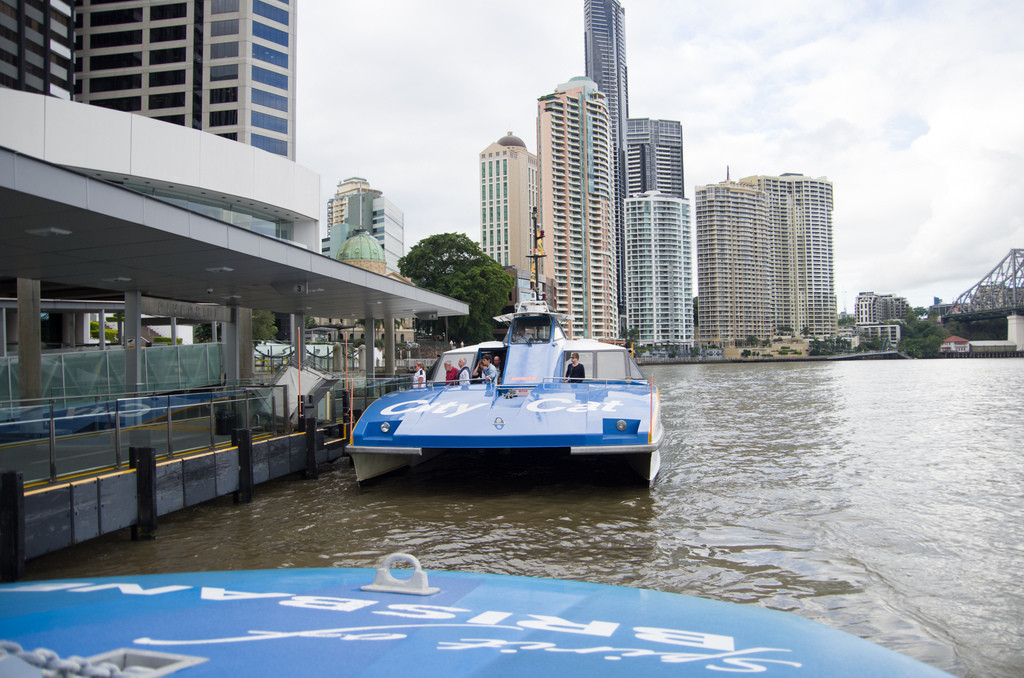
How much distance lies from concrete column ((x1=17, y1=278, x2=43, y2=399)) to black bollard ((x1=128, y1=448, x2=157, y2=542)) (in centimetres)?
984

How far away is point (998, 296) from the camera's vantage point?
6344 inches

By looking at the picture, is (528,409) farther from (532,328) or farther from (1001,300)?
(1001,300)

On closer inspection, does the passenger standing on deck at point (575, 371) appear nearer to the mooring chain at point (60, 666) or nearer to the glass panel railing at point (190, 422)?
the glass panel railing at point (190, 422)

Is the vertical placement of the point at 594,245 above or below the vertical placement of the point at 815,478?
above

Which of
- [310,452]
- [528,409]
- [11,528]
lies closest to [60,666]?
[11,528]

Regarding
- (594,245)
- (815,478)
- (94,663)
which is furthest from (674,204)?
(94,663)

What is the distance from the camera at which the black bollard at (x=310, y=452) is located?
13.4 metres

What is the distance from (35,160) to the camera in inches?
340

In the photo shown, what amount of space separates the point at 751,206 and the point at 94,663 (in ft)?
668

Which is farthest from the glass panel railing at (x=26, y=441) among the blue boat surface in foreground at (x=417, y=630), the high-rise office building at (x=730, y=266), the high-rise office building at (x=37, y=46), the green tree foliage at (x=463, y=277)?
the high-rise office building at (x=730, y=266)

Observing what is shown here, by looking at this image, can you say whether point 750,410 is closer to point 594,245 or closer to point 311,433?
point 311,433

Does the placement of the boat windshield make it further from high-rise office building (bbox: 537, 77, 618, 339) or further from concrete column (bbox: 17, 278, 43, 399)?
high-rise office building (bbox: 537, 77, 618, 339)

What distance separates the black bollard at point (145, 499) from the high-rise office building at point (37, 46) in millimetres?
51120

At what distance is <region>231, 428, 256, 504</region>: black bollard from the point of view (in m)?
11.1
